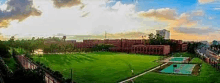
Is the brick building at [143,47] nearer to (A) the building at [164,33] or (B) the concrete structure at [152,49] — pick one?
(B) the concrete structure at [152,49]

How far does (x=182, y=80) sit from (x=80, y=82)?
527 inches

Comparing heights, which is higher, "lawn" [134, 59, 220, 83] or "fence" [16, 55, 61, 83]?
"fence" [16, 55, 61, 83]

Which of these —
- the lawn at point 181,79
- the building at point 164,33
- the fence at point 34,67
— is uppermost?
the building at point 164,33

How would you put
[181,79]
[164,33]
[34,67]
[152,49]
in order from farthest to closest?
[164,33] → [152,49] → [34,67] → [181,79]

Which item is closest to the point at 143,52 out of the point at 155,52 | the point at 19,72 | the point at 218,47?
the point at 155,52

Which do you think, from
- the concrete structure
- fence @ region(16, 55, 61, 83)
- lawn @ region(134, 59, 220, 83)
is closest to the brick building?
the concrete structure

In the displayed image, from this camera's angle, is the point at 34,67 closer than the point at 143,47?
Yes

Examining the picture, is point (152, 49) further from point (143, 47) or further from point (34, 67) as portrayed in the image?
point (34, 67)

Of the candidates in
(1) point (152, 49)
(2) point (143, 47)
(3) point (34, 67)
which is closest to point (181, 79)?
(3) point (34, 67)

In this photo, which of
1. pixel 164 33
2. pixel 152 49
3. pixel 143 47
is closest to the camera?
pixel 152 49

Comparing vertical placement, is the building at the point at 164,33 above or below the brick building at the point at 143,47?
above

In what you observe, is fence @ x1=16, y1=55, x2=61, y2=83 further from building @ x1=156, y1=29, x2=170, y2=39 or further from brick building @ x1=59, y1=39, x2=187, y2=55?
building @ x1=156, y1=29, x2=170, y2=39

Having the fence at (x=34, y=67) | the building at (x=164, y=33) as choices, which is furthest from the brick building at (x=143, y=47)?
the building at (x=164, y=33)

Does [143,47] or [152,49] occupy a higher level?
[143,47]
